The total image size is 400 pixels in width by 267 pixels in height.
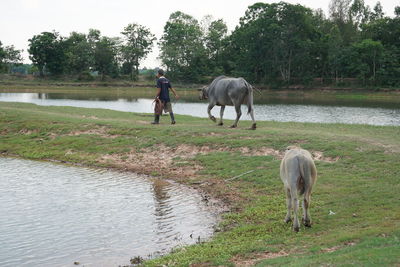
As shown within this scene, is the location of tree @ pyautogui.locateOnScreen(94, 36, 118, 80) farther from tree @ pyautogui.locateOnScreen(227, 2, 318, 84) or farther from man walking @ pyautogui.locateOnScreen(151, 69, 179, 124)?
man walking @ pyautogui.locateOnScreen(151, 69, 179, 124)

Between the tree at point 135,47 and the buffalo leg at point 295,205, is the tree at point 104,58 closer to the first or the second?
the tree at point 135,47

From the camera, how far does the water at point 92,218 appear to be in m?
8.30

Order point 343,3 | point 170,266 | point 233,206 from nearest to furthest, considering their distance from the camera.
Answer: point 170,266, point 233,206, point 343,3

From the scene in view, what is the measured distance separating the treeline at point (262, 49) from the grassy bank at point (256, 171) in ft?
184

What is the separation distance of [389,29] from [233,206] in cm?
7190

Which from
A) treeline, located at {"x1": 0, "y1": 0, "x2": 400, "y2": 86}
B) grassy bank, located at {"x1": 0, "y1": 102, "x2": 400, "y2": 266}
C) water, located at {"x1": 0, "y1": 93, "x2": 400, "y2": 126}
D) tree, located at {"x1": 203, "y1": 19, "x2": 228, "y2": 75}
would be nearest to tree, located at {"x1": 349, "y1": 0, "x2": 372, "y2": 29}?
treeline, located at {"x1": 0, "y1": 0, "x2": 400, "y2": 86}

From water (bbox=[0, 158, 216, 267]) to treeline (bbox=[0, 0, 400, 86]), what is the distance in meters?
62.5

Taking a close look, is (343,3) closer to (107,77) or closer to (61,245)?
(107,77)

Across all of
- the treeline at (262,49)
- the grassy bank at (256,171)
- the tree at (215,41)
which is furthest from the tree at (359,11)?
the grassy bank at (256,171)

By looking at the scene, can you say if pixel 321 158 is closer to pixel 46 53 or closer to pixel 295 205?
pixel 295 205

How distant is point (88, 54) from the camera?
316 feet

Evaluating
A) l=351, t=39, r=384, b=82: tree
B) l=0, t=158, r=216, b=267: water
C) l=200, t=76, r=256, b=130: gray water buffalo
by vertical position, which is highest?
l=351, t=39, r=384, b=82: tree

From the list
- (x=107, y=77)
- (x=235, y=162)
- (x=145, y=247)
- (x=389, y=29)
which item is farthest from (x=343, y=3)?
(x=145, y=247)

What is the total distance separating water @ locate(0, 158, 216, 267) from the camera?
27.2 ft
